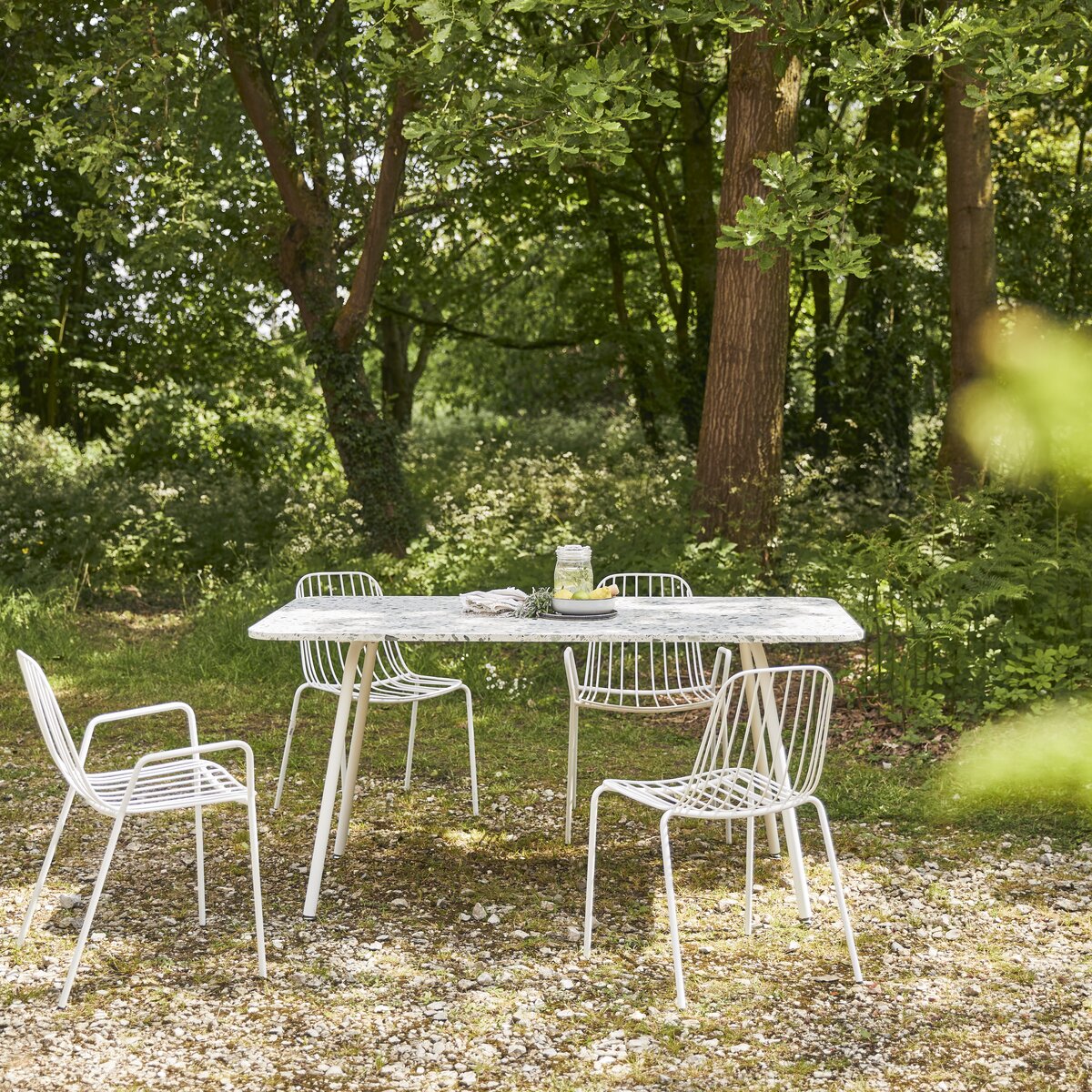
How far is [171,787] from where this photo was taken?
3793 millimetres

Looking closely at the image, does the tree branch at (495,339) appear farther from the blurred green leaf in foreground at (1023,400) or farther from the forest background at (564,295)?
the blurred green leaf in foreground at (1023,400)

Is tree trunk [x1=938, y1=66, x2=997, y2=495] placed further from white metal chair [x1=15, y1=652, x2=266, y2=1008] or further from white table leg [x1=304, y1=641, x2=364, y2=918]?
white metal chair [x1=15, y1=652, x2=266, y2=1008]

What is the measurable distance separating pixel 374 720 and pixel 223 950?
3139mm

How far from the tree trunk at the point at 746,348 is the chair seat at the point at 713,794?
4093 mm

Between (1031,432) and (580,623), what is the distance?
5381 mm

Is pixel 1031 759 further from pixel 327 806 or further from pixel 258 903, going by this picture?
pixel 258 903

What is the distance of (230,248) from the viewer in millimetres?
10234

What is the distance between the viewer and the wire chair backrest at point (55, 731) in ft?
11.3

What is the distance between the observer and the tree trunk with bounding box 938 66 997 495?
326 inches

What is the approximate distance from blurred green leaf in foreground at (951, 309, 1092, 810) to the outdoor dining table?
1.43 metres

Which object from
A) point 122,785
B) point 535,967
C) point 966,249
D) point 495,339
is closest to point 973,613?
point 535,967

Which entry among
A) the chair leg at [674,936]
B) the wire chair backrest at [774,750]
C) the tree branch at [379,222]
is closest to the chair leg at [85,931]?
the chair leg at [674,936]

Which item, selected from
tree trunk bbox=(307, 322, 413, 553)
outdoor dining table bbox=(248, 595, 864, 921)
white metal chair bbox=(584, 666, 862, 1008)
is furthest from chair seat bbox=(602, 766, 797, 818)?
tree trunk bbox=(307, 322, 413, 553)

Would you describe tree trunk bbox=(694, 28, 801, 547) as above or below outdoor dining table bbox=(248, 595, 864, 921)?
above
